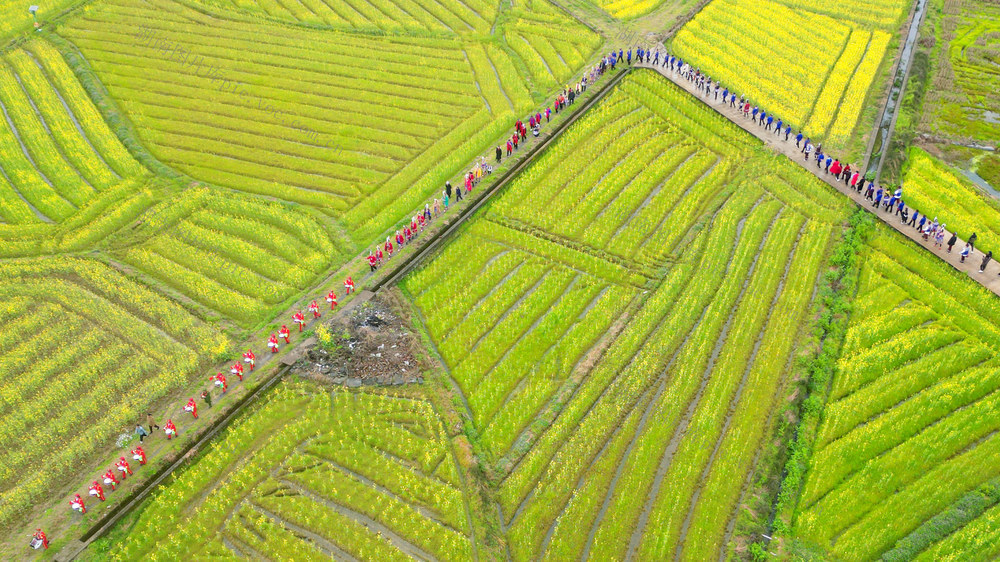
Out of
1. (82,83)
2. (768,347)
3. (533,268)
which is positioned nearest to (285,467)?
(533,268)

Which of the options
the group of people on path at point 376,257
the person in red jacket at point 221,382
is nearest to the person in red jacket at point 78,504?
the group of people on path at point 376,257

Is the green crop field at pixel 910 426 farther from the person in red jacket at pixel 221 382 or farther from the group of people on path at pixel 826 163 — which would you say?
the person in red jacket at pixel 221 382

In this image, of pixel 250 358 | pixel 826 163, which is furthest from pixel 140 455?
pixel 826 163

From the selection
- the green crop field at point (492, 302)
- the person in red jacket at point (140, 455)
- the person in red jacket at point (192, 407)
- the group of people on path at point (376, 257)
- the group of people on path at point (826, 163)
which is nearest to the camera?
the green crop field at point (492, 302)

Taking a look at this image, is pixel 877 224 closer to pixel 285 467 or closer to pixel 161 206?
pixel 285 467

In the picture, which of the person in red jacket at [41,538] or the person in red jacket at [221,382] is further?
the person in red jacket at [221,382]

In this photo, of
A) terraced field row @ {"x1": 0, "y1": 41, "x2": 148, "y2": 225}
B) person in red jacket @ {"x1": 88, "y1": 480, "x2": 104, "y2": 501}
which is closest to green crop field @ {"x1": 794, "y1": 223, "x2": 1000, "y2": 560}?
person in red jacket @ {"x1": 88, "y1": 480, "x2": 104, "y2": 501}

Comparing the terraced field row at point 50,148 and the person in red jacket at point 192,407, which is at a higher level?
the terraced field row at point 50,148
